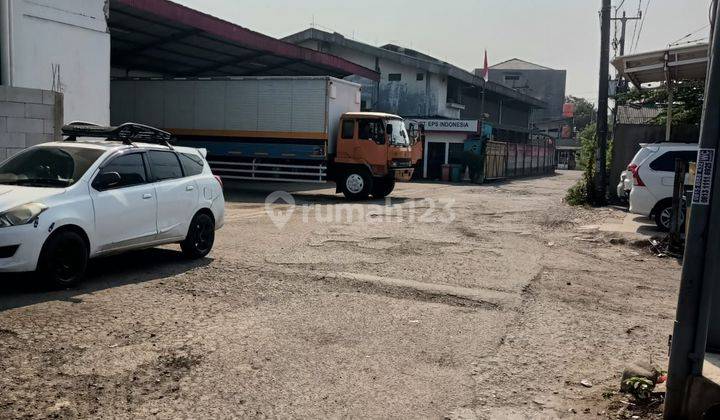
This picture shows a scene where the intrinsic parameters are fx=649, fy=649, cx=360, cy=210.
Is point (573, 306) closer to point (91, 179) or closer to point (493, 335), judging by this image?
point (493, 335)

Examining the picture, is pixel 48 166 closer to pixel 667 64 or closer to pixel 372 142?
pixel 667 64

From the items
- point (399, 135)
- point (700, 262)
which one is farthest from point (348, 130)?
point (700, 262)

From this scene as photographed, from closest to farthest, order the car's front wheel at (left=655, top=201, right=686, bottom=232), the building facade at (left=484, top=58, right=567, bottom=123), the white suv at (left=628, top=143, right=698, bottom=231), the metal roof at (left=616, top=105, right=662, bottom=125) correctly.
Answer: the white suv at (left=628, top=143, right=698, bottom=231) → the car's front wheel at (left=655, top=201, right=686, bottom=232) → the metal roof at (left=616, top=105, right=662, bottom=125) → the building facade at (left=484, top=58, right=567, bottom=123)

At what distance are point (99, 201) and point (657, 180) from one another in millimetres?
10808

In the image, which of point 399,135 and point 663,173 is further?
point 399,135

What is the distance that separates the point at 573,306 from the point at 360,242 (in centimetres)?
461

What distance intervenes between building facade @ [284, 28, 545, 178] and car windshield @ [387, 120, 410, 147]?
15.1 meters

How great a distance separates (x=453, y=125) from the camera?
35.8 m

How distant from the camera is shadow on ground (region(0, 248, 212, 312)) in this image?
6.72m

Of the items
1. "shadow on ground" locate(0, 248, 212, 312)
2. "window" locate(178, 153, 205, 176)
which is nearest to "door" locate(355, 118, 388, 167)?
"window" locate(178, 153, 205, 176)

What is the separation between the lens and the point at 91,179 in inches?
296

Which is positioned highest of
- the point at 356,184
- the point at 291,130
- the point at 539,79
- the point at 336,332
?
the point at 539,79

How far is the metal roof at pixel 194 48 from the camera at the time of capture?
18.6 meters

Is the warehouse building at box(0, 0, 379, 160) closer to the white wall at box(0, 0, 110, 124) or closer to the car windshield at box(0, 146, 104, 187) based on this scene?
the white wall at box(0, 0, 110, 124)
